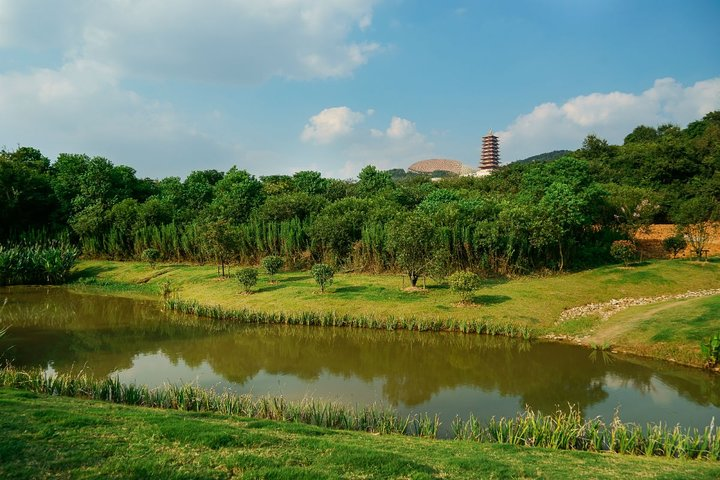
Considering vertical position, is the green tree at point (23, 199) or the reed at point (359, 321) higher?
the green tree at point (23, 199)

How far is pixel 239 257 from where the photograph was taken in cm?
3219

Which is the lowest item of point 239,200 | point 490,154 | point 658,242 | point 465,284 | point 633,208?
point 465,284

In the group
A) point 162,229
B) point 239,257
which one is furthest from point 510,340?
point 162,229

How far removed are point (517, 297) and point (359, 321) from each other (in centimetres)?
692

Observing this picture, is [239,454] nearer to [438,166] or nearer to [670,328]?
[670,328]

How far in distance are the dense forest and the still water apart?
6417mm

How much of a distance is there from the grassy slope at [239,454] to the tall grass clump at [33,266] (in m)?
26.2

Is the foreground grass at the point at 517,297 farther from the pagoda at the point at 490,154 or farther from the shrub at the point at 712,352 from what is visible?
the pagoda at the point at 490,154

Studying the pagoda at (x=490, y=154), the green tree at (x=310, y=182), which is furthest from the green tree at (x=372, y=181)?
the pagoda at (x=490, y=154)

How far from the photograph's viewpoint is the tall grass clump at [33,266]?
94.5 feet

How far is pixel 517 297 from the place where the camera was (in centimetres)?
1975

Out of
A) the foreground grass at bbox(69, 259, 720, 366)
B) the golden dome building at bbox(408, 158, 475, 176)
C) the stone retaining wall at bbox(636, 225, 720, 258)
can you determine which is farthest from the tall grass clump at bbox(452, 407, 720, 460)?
the golden dome building at bbox(408, 158, 475, 176)

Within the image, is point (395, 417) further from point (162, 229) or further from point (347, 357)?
point (162, 229)

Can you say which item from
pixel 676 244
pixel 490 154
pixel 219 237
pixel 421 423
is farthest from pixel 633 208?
pixel 490 154
